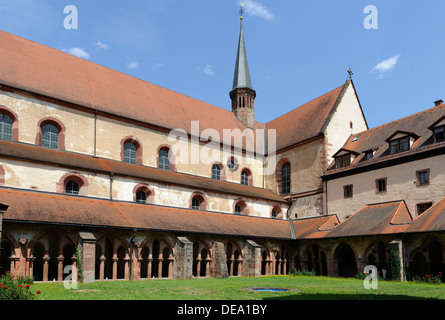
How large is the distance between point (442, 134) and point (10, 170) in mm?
24367

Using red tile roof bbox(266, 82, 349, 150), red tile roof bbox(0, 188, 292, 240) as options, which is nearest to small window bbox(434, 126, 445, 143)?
red tile roof bbox(266, 82, 349, 150)

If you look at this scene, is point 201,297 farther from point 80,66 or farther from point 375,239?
point 80,66

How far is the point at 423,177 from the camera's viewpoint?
25453 millimetres

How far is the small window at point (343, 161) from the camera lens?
30967mm

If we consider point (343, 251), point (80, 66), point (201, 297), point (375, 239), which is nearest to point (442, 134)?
point (375, 239)

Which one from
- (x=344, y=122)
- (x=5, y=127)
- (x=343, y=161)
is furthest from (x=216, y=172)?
(x=5, y=127)

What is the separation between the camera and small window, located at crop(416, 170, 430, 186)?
82.5 ft

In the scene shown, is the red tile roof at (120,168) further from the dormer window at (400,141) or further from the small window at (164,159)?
the dormer window at (400,141)

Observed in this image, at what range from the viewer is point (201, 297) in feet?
45.7

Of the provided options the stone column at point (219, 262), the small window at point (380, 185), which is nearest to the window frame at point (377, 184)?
the small window at point (380, 185)

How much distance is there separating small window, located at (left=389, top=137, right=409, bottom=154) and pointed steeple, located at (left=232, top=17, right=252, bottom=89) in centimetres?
1919

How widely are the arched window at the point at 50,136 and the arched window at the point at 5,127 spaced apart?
1932 mm

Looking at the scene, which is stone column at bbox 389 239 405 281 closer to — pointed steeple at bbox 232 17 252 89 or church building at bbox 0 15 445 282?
church building at bbox 0 15 445 282

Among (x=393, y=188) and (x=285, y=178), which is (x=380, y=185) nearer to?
(x=393, y=188)
